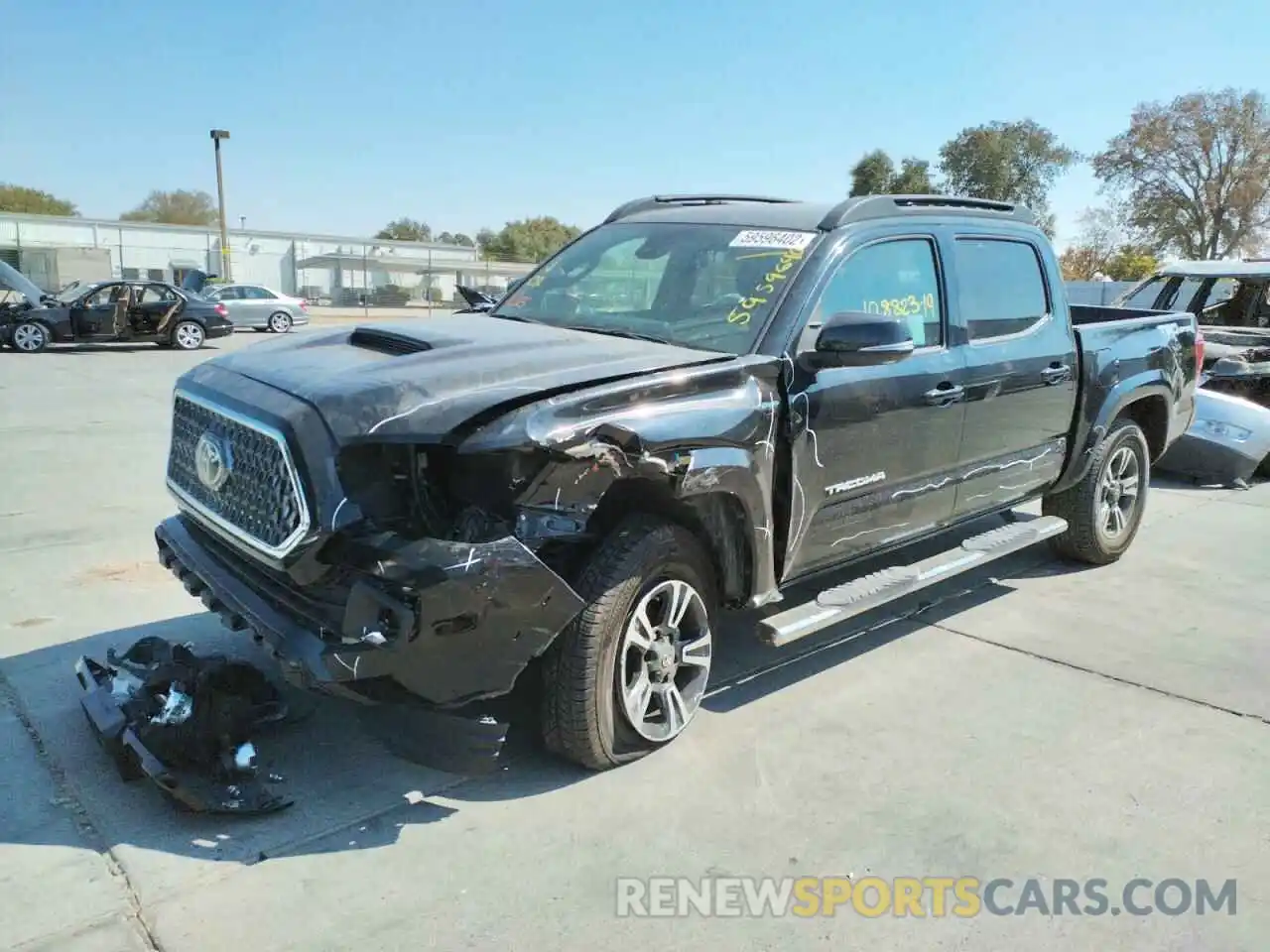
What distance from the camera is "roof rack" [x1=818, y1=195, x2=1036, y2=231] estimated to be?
422 cm

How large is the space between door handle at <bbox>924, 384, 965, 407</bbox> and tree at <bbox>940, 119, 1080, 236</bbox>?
149ft

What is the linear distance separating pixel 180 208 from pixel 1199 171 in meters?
68.7

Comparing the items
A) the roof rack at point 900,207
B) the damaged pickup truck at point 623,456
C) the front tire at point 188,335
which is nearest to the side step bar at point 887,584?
the damaged pickup truck at point 623,456

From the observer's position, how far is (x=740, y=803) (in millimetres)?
3352

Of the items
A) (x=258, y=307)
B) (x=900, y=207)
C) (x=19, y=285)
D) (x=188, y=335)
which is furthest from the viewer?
(x=258, y=307)

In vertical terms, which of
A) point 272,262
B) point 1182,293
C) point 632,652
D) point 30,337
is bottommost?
point 632,652

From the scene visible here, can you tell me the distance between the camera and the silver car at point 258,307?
2931 cm

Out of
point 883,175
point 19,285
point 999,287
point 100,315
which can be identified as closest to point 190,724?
point 999,287

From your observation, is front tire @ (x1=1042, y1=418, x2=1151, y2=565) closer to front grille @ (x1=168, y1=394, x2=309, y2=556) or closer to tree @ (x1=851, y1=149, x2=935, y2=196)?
front grille @ (x1=168, y1=394, x2=309, y2=556)

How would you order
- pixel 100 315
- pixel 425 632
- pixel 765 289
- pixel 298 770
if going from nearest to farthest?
pixel 425 632 → pixel 298 770 → pixel 765 289 → pixel 100 315

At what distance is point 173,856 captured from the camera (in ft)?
9.62

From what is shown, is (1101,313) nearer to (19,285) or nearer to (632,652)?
(632,652)

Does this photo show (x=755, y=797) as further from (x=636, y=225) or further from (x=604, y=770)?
(x=636, y=225)

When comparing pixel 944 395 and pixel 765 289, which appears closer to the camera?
pixel 765 289
